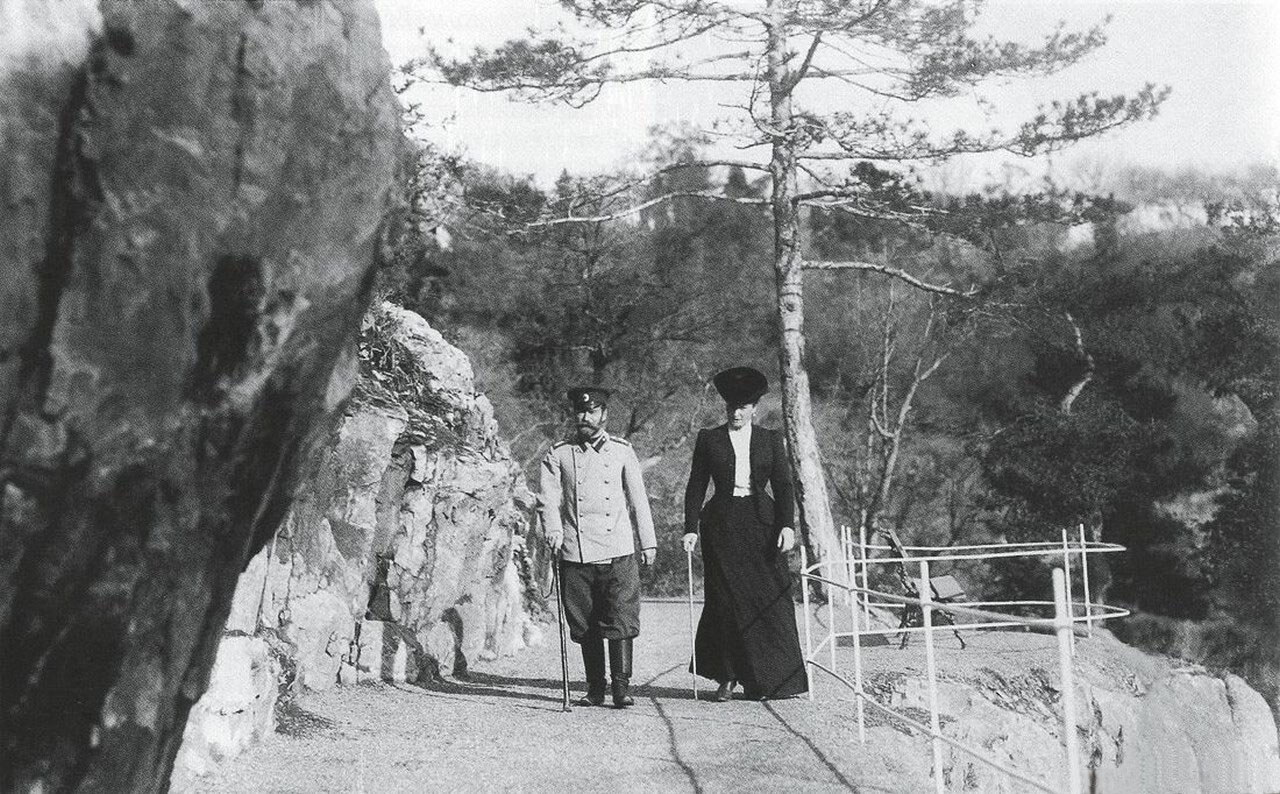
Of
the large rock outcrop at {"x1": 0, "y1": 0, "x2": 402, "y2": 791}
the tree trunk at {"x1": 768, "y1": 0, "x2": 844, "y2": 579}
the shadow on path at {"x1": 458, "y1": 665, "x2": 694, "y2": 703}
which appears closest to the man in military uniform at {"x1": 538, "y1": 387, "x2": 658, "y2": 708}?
the shadow on path at {"x1": 458, "y1": 665, "x2": 694, "y2": 703}

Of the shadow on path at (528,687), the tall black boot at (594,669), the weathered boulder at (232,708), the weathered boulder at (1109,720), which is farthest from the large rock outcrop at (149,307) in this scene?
the shadow on path at (528,687)

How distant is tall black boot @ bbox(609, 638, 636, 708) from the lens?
9.76 m

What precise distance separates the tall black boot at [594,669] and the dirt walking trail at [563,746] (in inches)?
8.2

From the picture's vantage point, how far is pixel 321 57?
3.82m

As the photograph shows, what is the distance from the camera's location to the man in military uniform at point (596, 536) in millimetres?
9812

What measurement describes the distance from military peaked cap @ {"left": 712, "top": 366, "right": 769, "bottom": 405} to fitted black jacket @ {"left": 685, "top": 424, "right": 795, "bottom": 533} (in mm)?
241

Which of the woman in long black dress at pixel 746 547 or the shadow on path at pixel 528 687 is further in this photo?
the shadow on path at pixel 528 687

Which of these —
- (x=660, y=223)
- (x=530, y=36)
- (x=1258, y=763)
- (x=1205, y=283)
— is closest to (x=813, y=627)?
(x=1258, y=763)

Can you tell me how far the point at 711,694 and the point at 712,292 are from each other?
25.4 metres

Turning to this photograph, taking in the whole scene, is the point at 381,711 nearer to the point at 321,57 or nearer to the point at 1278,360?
the point at 321,57

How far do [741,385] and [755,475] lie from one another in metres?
0.61

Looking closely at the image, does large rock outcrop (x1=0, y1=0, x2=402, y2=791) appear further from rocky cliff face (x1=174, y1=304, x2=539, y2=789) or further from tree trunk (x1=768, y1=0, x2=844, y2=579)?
tree trunk (x1=768, y1=0, x2=844, y2=579)

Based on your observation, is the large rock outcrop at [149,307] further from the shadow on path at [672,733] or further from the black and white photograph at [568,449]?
the shadow on path at [672,733]

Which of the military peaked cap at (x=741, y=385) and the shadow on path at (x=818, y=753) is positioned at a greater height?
the military peaked cap at (x=741, y=385)
